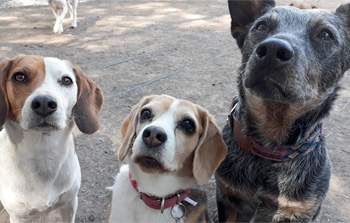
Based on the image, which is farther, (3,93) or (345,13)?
(345,13)

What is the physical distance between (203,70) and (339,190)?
337 cm

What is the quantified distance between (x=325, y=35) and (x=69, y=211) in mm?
2507

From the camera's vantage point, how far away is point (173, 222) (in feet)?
7.92

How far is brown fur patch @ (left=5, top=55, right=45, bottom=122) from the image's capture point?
86.2 inches

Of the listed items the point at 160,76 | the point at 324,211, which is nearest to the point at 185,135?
the point at 324,211

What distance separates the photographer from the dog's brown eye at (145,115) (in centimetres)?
240

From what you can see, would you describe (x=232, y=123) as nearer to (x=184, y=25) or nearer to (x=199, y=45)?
(x=199, y=45)

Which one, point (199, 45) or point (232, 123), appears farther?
point (199, 45)

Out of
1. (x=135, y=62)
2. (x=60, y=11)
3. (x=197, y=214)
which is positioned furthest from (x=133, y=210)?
(x=60, y=11)

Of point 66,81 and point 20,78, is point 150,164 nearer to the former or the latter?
point 66,81

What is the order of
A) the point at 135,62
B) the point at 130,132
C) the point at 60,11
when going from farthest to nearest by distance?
the point at 60,11, the point at 135,62, the point at 130,132

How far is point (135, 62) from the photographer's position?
243 inches

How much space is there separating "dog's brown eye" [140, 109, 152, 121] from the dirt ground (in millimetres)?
1321

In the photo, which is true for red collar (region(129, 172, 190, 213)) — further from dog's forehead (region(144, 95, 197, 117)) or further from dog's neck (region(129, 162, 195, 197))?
dog's forehead (region(144, 95, 197, 117))
